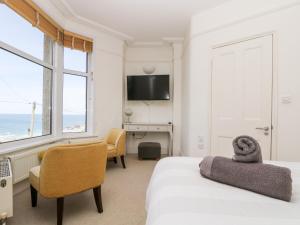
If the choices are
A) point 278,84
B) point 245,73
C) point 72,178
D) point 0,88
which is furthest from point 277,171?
point 0,88

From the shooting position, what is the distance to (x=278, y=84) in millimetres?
2180

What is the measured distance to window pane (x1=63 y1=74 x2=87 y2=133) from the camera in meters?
3.41

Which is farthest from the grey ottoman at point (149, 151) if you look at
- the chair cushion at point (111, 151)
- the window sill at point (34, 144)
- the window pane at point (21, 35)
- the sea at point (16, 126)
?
the window pane at point (21, 35)

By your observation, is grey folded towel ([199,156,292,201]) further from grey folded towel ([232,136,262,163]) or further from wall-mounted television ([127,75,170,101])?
wall-mounted television ([127,75,170,101])

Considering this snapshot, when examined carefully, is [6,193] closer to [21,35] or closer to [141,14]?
[21,35]

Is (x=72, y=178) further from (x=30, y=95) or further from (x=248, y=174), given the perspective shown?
(x=30, y=95)

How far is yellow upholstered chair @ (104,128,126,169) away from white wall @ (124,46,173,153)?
992 millimetres

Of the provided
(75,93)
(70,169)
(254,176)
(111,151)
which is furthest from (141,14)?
(254,176)

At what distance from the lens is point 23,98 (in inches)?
101

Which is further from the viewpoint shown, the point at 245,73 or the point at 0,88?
the point at 245,73

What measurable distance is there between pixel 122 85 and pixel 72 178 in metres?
2.75

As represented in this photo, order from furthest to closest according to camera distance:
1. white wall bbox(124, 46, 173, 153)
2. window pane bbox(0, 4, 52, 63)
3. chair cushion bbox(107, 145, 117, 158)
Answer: white wall bbox(124, 46, 173, 153) → chair cushion bbox(107, 145, 117, 158) → window pane bbox(0, 4, 52, 63)

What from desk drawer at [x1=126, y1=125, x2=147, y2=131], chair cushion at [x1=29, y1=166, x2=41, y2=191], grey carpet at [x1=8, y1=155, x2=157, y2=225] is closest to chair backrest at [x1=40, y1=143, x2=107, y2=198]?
chair cushion at [x1=29, y1=166, x2=41, y2=191]

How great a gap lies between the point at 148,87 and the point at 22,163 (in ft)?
9.07
